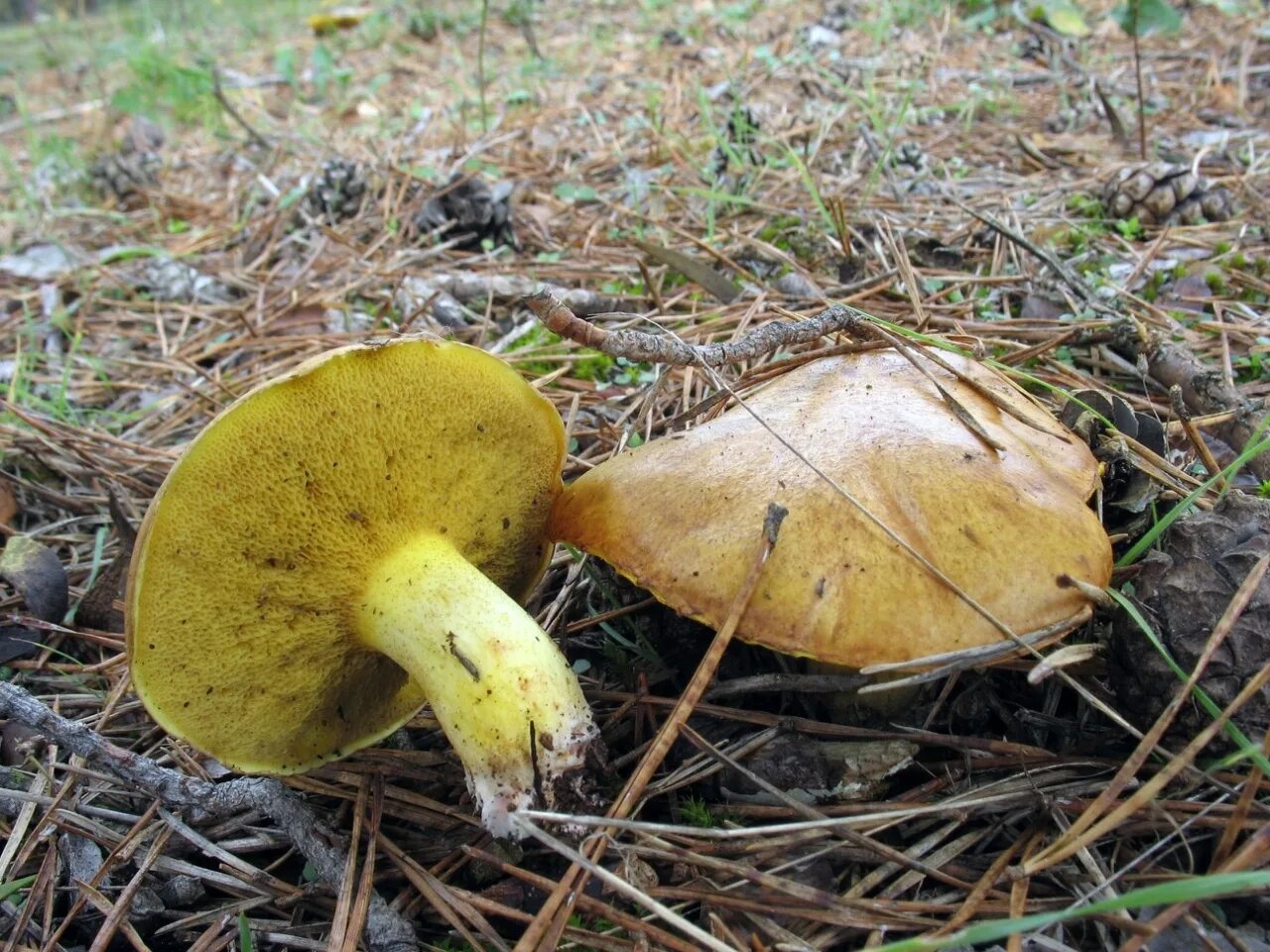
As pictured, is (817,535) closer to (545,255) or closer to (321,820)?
(321,820)

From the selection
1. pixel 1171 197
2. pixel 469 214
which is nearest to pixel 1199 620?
pixel 1171 197

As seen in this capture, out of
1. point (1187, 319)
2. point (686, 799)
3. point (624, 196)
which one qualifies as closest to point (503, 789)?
point (686, 799)

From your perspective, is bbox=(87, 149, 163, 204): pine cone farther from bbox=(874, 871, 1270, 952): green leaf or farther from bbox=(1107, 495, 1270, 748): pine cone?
bbox=(874, 871, 1270, 952): green leaf

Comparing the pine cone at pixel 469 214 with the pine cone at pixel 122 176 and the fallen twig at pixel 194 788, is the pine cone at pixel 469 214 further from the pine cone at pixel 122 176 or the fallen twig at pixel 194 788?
the fallen twig at pixel 194 788

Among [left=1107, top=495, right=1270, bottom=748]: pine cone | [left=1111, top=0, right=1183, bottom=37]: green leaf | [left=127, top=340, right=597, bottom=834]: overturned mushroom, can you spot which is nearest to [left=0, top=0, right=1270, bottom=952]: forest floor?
[left=1107, top=495, right=1270, bottom=748]: pine cone

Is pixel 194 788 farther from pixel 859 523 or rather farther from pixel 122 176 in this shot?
pixel 122 176

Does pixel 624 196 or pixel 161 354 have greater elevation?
pixel 624 196
